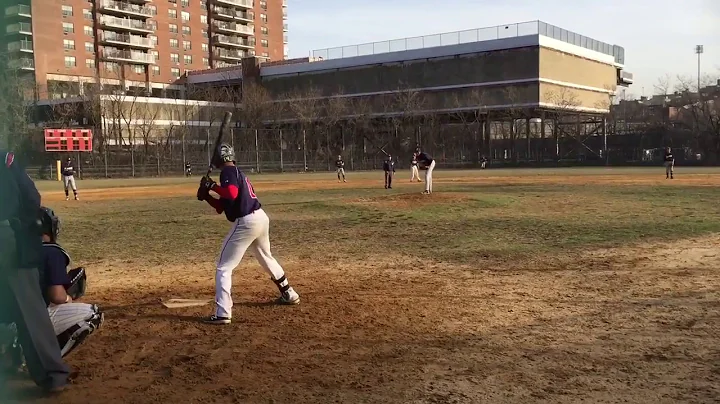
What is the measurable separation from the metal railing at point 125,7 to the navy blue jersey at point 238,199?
294 feet

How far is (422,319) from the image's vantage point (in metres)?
6.61

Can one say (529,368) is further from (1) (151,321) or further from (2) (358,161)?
(2) (358,161)

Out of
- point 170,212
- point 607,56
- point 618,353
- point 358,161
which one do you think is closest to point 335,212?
point 170,212

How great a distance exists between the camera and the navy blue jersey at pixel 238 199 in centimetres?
647

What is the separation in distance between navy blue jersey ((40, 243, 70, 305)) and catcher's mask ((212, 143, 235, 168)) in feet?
6.38

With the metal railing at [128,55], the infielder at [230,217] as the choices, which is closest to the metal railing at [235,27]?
the metal railing at [128,55]

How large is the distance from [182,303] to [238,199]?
1.76m

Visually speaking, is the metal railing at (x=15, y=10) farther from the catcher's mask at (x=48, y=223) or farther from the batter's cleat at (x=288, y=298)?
the batter's cleat at (x=288, y=298)

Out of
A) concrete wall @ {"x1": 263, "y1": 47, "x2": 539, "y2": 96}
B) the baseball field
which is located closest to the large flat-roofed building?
concrete wall @ {"x1": 263, "y1": 47, "x2": 539, "y2": 96}

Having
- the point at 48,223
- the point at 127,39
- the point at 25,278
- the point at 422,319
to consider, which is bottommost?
the point at 422,319

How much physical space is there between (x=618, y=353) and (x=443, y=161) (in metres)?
66.0

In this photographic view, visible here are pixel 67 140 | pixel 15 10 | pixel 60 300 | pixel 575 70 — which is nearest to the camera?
pixel 15 10

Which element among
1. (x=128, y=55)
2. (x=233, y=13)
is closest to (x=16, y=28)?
(x=128, y=55)

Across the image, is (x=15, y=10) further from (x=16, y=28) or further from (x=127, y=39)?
(x=127, y=39)
